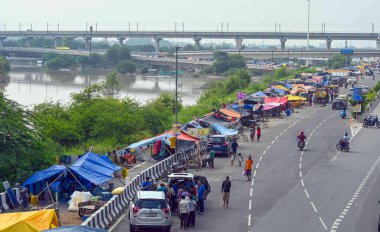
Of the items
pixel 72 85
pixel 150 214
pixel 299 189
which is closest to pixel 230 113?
pixel 299 189

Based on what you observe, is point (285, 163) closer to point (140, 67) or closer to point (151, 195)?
point (151, 195)

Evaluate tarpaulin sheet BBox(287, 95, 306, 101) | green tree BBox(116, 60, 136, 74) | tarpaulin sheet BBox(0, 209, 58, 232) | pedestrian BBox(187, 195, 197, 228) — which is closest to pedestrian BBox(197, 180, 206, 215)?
pedestrian BBox(187, 195, 197, 228)

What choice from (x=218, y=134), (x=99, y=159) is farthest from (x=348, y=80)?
(x=99, y=159)

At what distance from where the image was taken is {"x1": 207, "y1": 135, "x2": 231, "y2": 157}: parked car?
→ 127 ft

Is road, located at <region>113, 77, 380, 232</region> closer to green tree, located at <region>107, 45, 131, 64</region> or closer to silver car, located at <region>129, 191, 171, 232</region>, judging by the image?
silver car, located at <region>129, 191, 171, 232</region>

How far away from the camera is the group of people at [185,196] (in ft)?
74.1

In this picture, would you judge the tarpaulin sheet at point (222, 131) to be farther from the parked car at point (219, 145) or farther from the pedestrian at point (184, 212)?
the pedestrian at point (184, 212)

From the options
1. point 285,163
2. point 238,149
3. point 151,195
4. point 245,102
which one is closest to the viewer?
point 151,195

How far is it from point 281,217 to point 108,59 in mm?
155955

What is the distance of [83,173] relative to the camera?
88.3ft

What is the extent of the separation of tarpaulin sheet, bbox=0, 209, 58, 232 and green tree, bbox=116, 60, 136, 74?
14100 cm

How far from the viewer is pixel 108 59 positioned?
178 meters

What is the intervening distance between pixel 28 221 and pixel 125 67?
467 feet

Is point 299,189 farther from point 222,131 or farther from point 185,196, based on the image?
point 222,131
